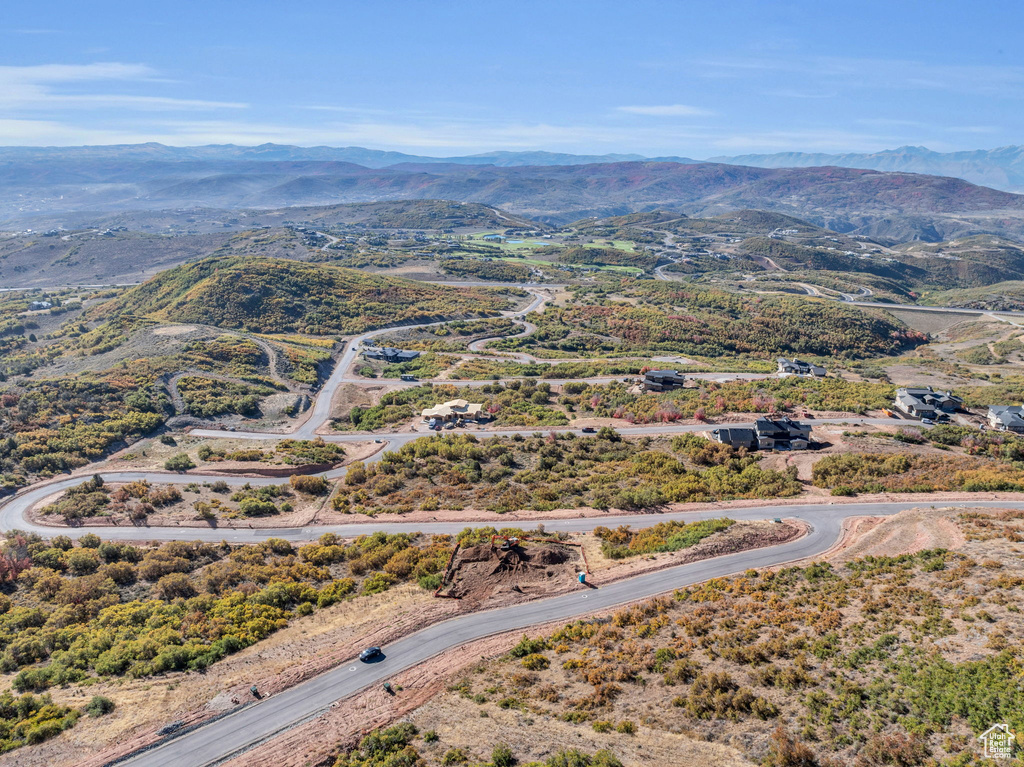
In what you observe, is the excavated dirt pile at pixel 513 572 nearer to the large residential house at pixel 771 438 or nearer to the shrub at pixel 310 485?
the shrub at pixel 310 485

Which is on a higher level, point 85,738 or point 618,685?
point 618,685

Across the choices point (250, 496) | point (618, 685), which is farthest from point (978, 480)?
point (250, 496)

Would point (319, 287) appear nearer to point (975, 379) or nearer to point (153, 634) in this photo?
point (153, 634)

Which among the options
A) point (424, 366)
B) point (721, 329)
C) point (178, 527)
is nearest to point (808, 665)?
point (178, 527)

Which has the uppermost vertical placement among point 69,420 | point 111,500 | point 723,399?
point 723,399

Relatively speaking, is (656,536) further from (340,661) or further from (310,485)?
(310,485)

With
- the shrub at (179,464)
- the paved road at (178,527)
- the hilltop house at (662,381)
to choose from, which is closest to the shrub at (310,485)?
the paved road at (178,527)
